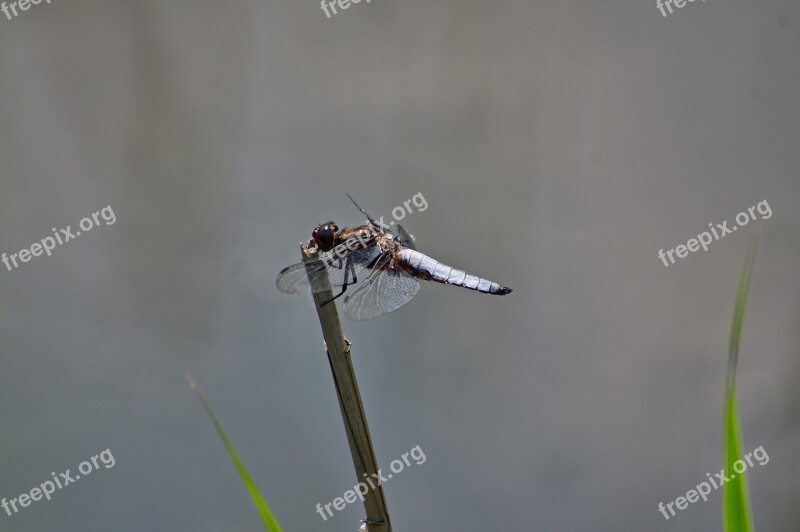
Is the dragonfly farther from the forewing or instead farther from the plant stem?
the plant stem

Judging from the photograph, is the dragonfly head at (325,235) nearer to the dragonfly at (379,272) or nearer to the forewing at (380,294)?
the dragonfly at (379,272)

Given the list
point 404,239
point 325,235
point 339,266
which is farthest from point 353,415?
point 404,239

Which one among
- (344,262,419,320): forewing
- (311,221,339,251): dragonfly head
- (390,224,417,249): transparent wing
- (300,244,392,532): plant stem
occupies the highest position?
(390,224,417,249): transparent wing

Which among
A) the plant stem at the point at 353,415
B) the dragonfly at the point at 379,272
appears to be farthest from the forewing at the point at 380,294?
the plant stem at the point at 353,415

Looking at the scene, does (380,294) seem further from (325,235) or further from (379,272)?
(325,235)

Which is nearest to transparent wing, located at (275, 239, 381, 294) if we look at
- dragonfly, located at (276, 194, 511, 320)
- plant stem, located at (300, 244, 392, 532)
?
A: dragonfly, located at (276, 194, 511, 320)

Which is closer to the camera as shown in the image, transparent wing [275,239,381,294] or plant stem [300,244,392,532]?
plant stem [300,244,392,532]

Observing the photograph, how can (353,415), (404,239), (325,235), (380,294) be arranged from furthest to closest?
(404,239), (380,294), (325,235), (353,415)
